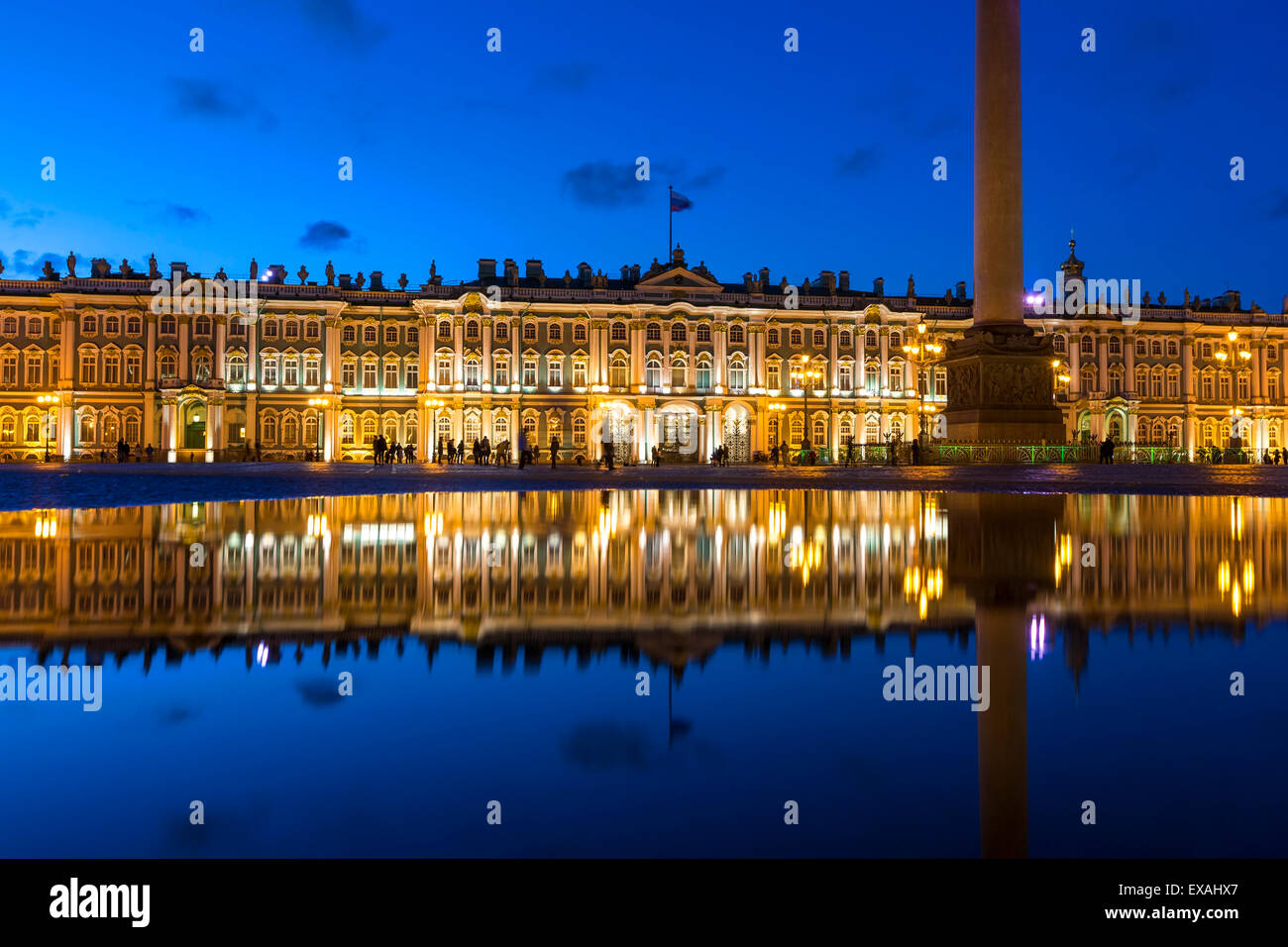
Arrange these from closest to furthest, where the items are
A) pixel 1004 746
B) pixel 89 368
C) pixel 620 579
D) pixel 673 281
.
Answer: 1. pixel 1004 746
2. pixel 620 579
3. pixel 89 368
4. pixel 673 281

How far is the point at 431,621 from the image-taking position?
4.61 m

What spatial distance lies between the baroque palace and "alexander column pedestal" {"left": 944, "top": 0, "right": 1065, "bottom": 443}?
108ft

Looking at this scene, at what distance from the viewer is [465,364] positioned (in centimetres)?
6359

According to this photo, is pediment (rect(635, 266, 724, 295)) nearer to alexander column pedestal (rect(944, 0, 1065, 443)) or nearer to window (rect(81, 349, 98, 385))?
window (rect(81, 349, 98, 385))

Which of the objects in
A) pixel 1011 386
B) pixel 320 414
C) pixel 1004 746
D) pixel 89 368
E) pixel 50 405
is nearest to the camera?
pixel 1004 746

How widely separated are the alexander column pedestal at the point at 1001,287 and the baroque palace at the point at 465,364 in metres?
32.9

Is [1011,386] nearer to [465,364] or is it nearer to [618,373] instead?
[618,373]

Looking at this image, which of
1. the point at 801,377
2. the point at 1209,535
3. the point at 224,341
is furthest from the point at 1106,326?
the point at 1209,535

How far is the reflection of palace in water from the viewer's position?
14.2 ft

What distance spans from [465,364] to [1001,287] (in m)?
42.6

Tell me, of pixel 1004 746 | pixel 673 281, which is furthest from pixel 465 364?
pixel 1004 746

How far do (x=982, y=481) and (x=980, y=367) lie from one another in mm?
4562

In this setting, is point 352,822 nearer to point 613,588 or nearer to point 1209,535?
point 613,588

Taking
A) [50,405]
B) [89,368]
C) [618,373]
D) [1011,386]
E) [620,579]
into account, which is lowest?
[620,579]
